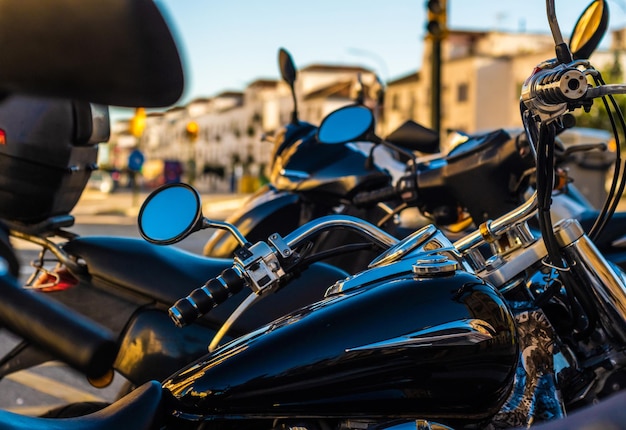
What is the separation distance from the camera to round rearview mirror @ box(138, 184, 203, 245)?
5.86ft

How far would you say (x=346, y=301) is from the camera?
154 cm

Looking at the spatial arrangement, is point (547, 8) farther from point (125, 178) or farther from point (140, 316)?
point (125, 178)

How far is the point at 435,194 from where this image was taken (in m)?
2.83

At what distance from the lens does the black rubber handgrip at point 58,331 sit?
86.9 inches

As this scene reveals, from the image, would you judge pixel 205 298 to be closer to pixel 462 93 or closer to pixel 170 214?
pixel 170 214

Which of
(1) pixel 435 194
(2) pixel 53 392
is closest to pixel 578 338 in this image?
(1) pixel 435 194

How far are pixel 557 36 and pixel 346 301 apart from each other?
2.10ft

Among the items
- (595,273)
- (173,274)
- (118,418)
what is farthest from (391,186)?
(118,418)

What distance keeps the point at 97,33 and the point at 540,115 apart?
3.38 feet

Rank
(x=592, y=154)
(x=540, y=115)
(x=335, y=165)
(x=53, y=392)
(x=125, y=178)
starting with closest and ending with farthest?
(x=540, y=115)
(x=335, y=165)
(x=53, y=392)
(x=592, y=154)
(x=125, y=178)

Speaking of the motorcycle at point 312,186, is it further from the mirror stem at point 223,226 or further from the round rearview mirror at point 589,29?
the mirror stem at point 223,226

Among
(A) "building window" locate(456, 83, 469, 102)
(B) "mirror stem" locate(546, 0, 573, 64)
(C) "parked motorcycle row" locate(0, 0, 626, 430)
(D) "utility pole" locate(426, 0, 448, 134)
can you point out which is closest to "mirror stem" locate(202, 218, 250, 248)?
(C) "parked motorcycle row" locate(0, 0, 626, 430)

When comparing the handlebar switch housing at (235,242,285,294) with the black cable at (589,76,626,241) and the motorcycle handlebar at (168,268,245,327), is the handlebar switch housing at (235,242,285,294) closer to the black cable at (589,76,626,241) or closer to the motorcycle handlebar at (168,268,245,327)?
the motorcycle handlebar at (168,268,245,327)

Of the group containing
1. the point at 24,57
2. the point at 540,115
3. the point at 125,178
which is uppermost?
the point at 24,57
